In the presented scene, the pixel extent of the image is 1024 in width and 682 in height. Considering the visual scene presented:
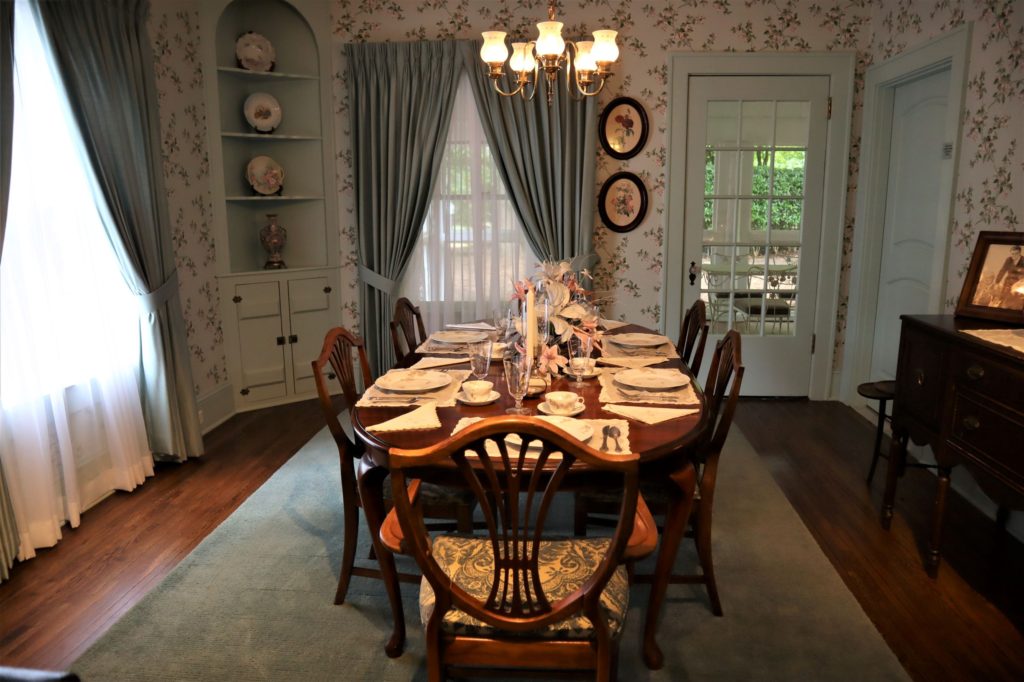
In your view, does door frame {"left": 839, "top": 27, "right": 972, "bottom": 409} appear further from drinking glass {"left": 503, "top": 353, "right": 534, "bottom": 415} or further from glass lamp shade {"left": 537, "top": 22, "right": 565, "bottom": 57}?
drinking glass {"left": 503, "top": 353, "right": 534, "bottom": 415}

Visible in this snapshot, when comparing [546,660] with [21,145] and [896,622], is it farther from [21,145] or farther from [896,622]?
[21,145]

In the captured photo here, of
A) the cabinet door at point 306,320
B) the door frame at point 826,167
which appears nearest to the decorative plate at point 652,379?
the door frame at point 826,167

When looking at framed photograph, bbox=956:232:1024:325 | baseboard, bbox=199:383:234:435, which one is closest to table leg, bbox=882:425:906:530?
framed photograph, bbox=956:232:1024:325

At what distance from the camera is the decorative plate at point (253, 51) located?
178 inches

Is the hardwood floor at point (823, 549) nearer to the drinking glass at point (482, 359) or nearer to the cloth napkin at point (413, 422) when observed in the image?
the cloth napkin at point (413, 422)

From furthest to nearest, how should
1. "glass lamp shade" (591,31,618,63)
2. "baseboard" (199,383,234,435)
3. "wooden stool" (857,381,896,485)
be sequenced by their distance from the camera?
"baseboard" (199,383,234,435) → "wooden stool" (857,381,896,485) → "glass lamp shade" (591,31,618,63)

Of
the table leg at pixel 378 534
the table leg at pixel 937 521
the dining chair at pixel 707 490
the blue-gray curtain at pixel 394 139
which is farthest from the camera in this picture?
the blue-gray curtain at pixel 394 139

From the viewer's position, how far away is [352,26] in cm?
461

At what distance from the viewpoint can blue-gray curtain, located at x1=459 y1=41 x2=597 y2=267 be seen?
14.8ft

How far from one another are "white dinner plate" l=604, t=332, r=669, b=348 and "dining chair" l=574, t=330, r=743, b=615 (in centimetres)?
48

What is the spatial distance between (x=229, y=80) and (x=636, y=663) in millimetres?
4205

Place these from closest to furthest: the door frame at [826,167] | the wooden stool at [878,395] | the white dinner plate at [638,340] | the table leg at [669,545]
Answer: the table leg at [669,545] → the white dinner plate at [638,340] → the wooden stool at [878,395] → the door frame at [826,167]

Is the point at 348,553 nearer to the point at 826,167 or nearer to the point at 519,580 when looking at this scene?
Answer: the point at 519,580

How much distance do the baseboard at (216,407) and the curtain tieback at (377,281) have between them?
1.10 metres
